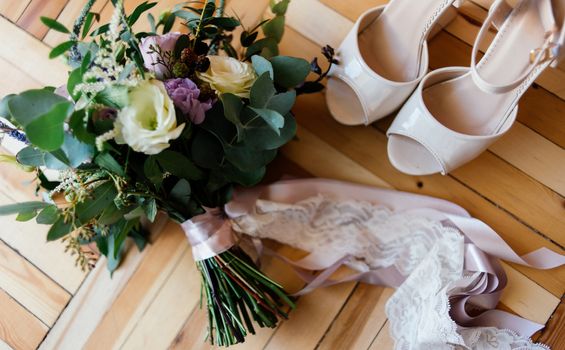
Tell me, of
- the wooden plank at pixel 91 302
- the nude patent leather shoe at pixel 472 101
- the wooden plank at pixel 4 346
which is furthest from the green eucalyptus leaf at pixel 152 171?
the wooden plank at pixel 4 346

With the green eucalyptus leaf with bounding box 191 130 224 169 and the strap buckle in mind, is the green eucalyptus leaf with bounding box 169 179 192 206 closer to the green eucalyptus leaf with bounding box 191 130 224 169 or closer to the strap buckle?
the green eucalyptus leaf with bounding box 191 130 224 169

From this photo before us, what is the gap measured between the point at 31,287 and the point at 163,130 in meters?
0.61

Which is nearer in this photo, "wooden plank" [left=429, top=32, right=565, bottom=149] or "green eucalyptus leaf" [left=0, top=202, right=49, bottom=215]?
"green eucalyptus leaf" [left=0, top=202, right=49, bottom=215]

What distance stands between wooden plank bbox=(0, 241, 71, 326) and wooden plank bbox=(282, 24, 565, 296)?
568mm

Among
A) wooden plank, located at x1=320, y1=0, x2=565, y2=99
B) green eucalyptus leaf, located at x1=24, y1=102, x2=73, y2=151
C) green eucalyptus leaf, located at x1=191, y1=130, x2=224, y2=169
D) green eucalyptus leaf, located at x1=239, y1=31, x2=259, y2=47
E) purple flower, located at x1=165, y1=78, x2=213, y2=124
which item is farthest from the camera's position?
wooden plank, located at x1=320, y1=0, x2=565, y2=99

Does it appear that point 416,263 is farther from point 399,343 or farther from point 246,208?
point 246,208

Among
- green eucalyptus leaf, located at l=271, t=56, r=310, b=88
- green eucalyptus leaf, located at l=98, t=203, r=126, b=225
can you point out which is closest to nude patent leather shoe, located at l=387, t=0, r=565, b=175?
green eucalyptus leaf, located at l=271, t=56, r=310, b=88

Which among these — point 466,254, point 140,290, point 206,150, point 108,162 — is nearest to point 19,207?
point 108,162

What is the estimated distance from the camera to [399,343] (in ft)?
2.81

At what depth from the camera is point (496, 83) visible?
0.86m

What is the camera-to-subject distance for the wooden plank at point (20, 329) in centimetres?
94

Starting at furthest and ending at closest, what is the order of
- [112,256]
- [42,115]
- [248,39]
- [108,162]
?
[112,256] < [248,39] < [108,162] < [42,115]

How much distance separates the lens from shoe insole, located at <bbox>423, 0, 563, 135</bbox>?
0.85 metres

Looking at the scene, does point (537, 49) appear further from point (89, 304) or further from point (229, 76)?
point (89, 304)
